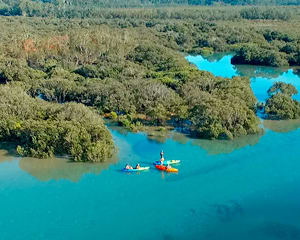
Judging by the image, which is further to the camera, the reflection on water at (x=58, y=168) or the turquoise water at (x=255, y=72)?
the turquoise water at (x=255, y=72)

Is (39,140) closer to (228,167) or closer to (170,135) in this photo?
(170,135)

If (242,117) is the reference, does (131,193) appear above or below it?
below

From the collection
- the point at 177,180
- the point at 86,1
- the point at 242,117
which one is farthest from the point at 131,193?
the point at 86,1

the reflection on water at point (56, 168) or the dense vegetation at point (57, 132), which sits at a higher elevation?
the dense vegetation at point (57, 132)

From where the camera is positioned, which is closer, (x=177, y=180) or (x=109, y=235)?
(x=109, y=235)

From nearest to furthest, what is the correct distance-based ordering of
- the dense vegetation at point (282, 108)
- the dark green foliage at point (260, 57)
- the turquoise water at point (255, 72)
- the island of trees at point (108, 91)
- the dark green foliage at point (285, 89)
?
the island of trees at point (108, 91) < the dense vegetation at point (282, 108) < the dark green foliage at point (285, 89) < the turquoise water at point (255, 72) < the dark green foliage at point (260, 57)

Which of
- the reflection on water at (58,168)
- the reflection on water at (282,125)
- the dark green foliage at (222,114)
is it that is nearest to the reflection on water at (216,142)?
the dark green foliage at (222,114)

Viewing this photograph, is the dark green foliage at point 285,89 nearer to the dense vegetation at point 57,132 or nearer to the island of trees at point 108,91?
the island of trees at point 108,91

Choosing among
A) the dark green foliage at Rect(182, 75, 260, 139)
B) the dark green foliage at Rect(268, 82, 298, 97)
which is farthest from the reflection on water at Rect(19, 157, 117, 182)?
the dark green foliage at Rect(268, 82, 298, 97)
